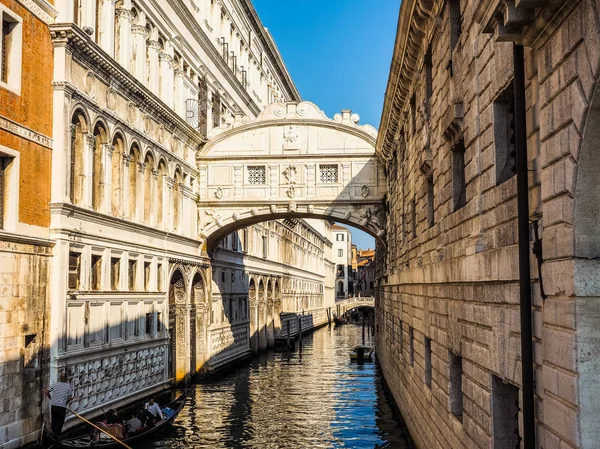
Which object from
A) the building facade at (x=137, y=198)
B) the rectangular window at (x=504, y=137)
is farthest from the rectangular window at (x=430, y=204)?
the building facade at (x=137, y=198)

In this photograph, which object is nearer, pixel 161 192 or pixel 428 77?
pixel 428 77

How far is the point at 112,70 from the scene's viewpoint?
17719 mm

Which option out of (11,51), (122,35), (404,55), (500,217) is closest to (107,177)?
(122,35)

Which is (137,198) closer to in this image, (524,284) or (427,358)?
(427,358)

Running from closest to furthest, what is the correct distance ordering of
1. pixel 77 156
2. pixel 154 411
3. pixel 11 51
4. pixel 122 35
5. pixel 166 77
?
pixel 11 51 → pixel 77 156 → pixel 154 411 → pixel 122 35 → pixel 166 77

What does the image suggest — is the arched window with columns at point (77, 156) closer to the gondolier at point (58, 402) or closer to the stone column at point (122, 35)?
the stone column at point (122, 35)

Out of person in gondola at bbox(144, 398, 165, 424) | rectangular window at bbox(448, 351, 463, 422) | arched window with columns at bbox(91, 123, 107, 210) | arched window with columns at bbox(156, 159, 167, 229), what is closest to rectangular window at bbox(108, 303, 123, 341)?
person in gondola at bbox(144, 398, 165, 424)

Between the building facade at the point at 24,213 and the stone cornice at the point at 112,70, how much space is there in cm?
37

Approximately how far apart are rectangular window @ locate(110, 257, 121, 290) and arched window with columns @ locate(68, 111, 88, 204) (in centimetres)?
257

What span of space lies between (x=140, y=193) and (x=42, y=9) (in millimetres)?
6449

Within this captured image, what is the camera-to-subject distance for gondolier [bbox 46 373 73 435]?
14.2m

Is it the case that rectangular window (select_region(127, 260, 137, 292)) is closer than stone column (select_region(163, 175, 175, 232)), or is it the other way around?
rectangular window (select_region(127, 260, 137, 292))

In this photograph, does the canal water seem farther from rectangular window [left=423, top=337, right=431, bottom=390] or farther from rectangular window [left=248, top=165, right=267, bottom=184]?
rectangular window [left=248, top=165, right=267, bottom=184]

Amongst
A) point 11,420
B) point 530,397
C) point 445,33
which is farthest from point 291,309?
point 530,397
